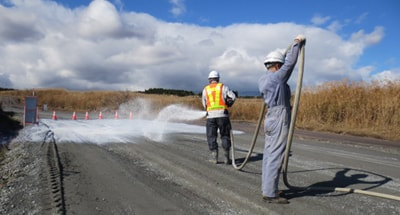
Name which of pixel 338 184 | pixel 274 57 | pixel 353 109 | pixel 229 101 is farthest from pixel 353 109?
pixel 274 57

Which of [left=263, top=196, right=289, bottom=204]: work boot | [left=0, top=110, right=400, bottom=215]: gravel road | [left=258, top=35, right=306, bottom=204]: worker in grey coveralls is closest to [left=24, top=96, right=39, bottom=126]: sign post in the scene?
[left=0, top=110, right=400, bottom=215]: gravel road

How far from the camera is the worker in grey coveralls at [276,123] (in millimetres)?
4844

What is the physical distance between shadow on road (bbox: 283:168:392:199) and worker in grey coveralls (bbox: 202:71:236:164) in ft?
7.58

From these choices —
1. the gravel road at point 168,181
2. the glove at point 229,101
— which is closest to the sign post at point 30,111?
the gravel road at point 168,181

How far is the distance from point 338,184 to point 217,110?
2975 mm

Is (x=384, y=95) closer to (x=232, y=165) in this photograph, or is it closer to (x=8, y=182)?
(x=232, y=165)

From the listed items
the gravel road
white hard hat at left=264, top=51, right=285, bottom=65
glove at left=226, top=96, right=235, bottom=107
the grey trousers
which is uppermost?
white hard hat at left=264, top=51, right=285, bottom=65

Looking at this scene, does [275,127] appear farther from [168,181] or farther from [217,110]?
[217,110]

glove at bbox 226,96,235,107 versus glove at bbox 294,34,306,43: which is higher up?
glove at bbox 294,34,306,43

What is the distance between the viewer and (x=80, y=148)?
933cm

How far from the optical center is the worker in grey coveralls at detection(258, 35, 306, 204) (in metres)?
4.84

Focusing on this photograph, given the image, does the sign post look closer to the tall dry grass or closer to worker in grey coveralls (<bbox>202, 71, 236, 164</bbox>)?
worker in grey coveralls (<bbox>202, 71, 236, 164</bbox>)

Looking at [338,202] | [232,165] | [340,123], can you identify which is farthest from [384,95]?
[338,202]

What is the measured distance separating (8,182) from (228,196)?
3.59m
